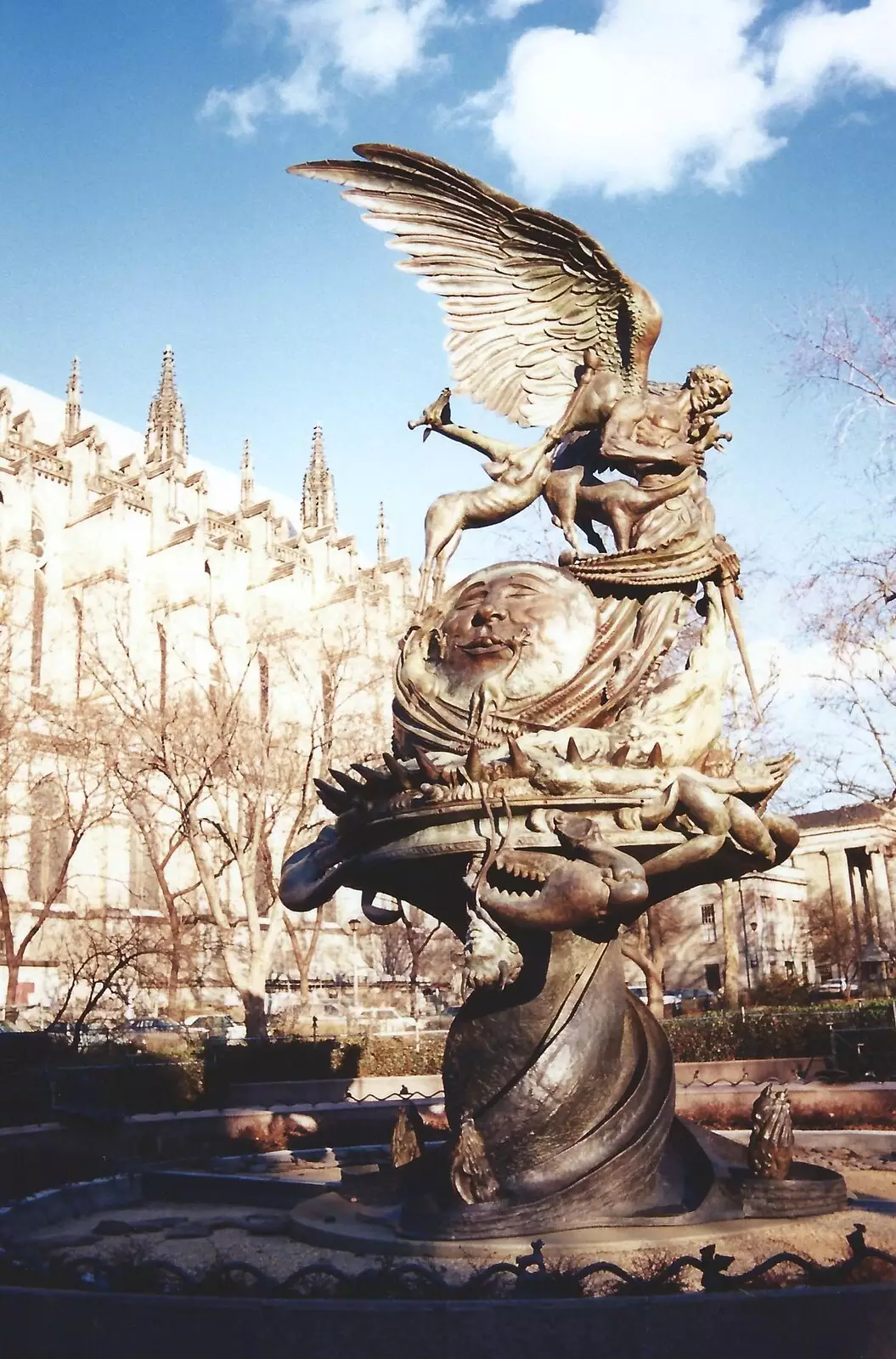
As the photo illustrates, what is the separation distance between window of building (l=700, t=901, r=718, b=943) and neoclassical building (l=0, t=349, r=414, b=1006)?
15.8 meters

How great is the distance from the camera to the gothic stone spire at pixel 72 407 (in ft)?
175

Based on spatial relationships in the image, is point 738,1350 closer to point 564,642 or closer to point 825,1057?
point 564,642

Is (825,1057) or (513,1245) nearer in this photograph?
(513,1245)

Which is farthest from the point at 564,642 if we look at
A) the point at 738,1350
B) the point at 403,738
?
the point at 738,1350

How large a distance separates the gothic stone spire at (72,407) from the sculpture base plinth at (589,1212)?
167 feet

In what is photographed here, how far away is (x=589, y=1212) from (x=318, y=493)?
68.1 m

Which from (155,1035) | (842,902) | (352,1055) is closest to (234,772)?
(155,1035)

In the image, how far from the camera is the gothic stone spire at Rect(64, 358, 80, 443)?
53.5 metres

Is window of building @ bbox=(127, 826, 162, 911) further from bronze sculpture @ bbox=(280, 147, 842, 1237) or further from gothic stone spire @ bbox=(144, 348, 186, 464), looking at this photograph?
bronze sculpture @ bbox=(280, 147, 842, 1237)

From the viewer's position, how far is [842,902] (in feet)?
210

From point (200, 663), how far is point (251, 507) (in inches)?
547

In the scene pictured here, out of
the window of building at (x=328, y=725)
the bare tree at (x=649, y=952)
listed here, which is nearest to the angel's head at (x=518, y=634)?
the bare tree at (x=649, y=952)

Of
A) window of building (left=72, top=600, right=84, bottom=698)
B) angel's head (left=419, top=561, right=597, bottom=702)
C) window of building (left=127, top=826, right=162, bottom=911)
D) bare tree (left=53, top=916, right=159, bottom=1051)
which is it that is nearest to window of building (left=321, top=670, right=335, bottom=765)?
bare tree (left=53, top=916, right=159, bottom=1051)

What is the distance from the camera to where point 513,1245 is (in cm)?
544
